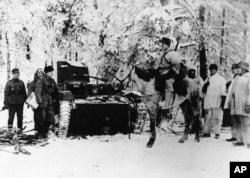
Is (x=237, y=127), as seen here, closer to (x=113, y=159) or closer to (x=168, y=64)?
(x=168, y=64)

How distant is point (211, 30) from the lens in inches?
129

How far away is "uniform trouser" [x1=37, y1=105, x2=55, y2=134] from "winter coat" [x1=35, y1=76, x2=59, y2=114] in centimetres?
4

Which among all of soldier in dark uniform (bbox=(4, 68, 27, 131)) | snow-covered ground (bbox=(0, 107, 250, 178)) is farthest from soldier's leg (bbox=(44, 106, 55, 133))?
soldier in dark uniform (bbox=(4, 68, 27, 131))

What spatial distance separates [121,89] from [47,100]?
0.68m

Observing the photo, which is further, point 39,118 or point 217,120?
point 217,120

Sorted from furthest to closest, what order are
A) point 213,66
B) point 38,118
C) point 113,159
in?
point 213,66
point 113,159
point 38,118

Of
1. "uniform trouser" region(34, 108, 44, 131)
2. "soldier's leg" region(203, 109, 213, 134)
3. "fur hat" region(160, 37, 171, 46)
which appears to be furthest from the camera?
"soldier's leg" region(203, 109, 213, 134)

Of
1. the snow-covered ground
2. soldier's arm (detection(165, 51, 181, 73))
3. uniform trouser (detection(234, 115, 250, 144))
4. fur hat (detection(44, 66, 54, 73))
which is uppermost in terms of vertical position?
soldier's arm (detection(165, 51, 181, 73))

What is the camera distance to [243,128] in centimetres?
331

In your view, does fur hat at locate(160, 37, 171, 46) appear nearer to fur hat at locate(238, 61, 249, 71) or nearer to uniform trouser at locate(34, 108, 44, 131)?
A: fur hat at locate(238, 61, 249, 71)

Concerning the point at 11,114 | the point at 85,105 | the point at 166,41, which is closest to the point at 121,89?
the point at 85,105

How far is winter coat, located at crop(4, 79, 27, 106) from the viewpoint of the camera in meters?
3.06

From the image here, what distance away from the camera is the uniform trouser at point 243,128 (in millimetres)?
3301

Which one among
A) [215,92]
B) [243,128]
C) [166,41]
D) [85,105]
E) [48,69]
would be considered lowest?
[243,128]
